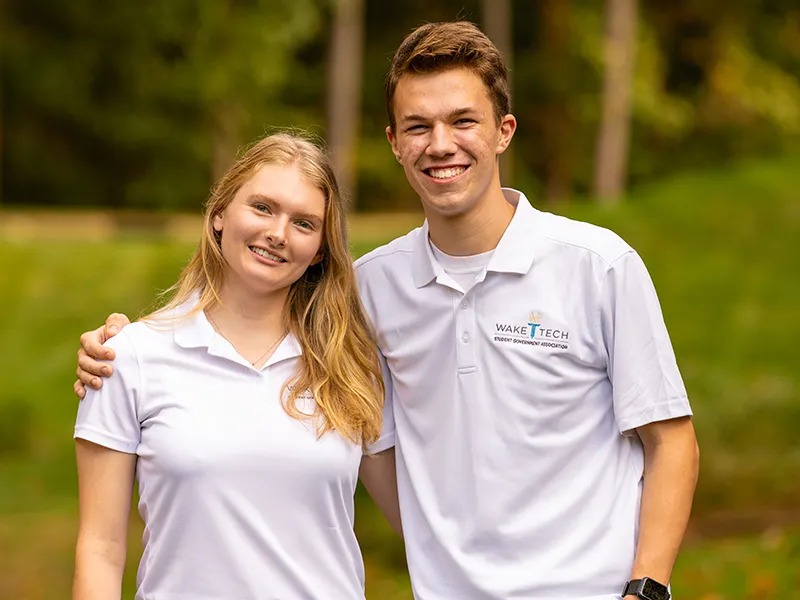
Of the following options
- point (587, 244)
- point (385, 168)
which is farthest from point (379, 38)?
point (587, 244)

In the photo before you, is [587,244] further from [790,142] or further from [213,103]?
[790,142]

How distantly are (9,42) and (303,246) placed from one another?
753 inches

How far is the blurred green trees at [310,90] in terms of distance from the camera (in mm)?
19906

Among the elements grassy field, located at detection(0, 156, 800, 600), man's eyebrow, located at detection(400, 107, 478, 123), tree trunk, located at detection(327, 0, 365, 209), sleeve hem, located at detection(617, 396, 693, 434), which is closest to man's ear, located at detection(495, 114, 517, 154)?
man's eyebrow, located at detection(400, 107, 478, 123)

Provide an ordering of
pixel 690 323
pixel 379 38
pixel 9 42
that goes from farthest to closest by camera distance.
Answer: pixel 379 38 < pixel 9 42 < pixel 690 323

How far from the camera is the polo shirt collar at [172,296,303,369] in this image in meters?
3.23

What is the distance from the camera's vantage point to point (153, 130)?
21.1 metres

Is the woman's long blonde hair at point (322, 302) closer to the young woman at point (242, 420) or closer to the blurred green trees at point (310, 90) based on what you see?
the young woman at point (242, 420)

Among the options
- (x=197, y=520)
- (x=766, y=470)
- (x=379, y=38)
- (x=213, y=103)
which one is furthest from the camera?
(x=379, y=38)

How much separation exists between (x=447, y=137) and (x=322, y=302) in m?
0.55

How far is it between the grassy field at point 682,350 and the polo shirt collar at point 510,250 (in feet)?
16.5

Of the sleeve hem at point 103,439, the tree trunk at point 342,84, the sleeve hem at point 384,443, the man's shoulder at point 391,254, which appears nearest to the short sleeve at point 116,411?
the sleeve hem at point 103,439

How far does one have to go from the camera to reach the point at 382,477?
3604mm

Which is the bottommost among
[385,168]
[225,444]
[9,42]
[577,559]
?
[577,559]
